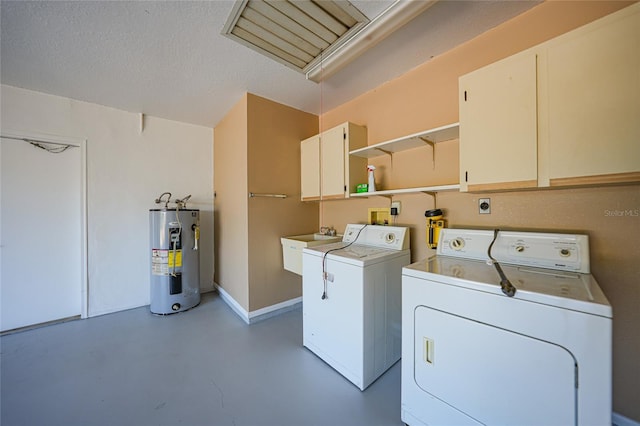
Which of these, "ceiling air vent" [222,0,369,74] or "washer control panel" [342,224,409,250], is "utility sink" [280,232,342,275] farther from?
"ceiling air vent" [222,0,369,74]

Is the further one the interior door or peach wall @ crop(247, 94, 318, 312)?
peach wall @ crop(247, 94, 318, 312)

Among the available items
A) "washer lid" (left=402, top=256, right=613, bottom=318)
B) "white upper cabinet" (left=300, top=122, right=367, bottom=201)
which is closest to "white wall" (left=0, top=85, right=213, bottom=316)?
"white upper cabinet" (left=300, top=122, right=367, bottom=201)

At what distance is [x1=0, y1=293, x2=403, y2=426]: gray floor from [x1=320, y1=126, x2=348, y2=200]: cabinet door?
149 cm

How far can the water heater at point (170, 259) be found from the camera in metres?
2.66

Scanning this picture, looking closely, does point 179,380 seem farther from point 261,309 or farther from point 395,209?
point 395,209

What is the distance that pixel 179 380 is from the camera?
1674 mm

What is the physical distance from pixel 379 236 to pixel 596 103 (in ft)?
4.77

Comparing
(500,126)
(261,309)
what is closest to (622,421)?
(500,126)

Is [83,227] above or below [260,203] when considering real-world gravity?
below

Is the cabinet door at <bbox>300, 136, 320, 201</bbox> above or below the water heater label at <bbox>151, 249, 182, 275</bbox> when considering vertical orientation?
above

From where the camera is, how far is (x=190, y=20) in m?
1.53

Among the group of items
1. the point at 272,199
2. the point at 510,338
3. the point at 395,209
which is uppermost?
the point at 272,199

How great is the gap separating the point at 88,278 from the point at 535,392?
3.94m

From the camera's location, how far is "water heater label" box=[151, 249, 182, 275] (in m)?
2.66
